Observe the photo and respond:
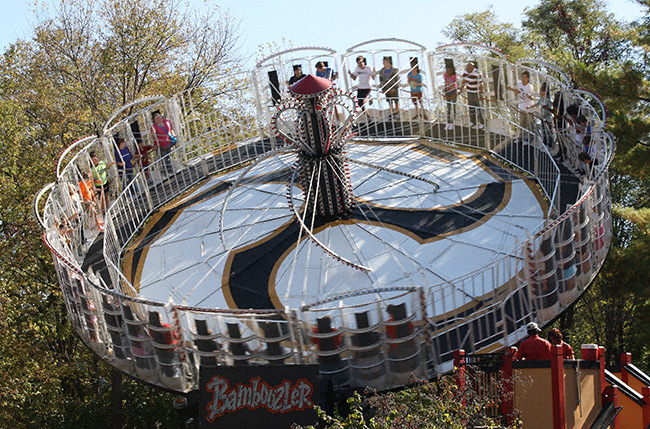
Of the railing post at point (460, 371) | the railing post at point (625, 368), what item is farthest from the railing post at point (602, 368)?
the railing post at point (460, 371)

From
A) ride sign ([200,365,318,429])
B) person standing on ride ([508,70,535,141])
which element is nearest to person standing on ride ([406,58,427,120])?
person standing on ride ([508,70,535,141])

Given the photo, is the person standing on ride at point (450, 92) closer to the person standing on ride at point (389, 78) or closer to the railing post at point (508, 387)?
the person standing on ride at point (389, 78)

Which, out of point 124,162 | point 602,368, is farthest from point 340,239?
point 124,162

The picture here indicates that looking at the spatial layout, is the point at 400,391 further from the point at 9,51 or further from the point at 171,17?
the point at 171,17

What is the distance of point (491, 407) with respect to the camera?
38.0 feet

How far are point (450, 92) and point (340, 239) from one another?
8.64m

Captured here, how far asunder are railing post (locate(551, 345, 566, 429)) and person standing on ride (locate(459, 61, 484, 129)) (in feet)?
38.4

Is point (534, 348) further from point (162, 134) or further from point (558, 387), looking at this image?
point (162, 134)

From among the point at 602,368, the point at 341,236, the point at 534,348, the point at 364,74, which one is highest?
the point at 364,74

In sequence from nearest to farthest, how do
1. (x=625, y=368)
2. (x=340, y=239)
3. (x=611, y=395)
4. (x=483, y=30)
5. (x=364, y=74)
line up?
(x=611, y=395) < (x=625, y=368) < (x=340, y=239) < (x=364, y=74) < (x=483, y=30)

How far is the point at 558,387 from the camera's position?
1066 cm

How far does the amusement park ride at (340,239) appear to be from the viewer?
12.3 meters

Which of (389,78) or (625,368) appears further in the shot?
(389,78)

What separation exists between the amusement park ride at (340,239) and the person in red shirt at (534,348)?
1370 mm
